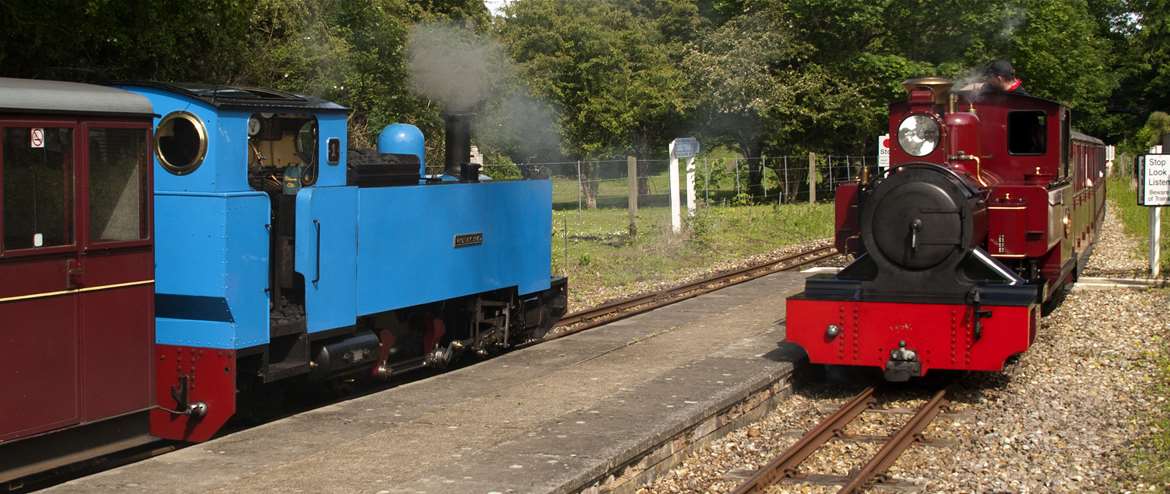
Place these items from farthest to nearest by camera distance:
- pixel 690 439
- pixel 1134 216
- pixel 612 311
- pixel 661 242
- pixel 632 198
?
pixel 1134 216, pixel 632 198, pixel 661 242, pixel 612 311, pixel 690 439

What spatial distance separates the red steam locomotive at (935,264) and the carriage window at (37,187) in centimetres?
571

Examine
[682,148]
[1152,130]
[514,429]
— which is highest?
[1152,130]

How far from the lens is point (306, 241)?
7.42 m

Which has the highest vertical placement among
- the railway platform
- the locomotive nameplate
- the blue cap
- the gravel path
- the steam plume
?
the steam plume

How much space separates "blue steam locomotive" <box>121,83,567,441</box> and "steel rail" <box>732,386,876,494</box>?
10.1 feet

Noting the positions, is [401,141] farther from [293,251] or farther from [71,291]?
[71,291]

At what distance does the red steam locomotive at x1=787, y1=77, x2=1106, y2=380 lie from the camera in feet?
29.0

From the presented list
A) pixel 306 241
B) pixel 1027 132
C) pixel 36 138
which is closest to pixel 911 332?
pixel 1027 132

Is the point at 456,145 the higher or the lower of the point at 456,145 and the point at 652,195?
the higher

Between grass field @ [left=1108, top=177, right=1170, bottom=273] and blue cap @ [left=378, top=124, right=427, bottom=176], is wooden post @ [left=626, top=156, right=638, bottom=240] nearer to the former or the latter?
grass field @ [left=1108, top=177, right=1170, bottom=273]

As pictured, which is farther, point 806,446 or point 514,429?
point 806,446

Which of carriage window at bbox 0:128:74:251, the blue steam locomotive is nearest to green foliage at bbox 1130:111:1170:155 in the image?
the blue steam locomotive

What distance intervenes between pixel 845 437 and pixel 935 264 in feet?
6.12

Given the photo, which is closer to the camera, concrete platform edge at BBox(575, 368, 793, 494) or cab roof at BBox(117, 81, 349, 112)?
concrete platform edge at BBox(575, 368, 793, 494)
